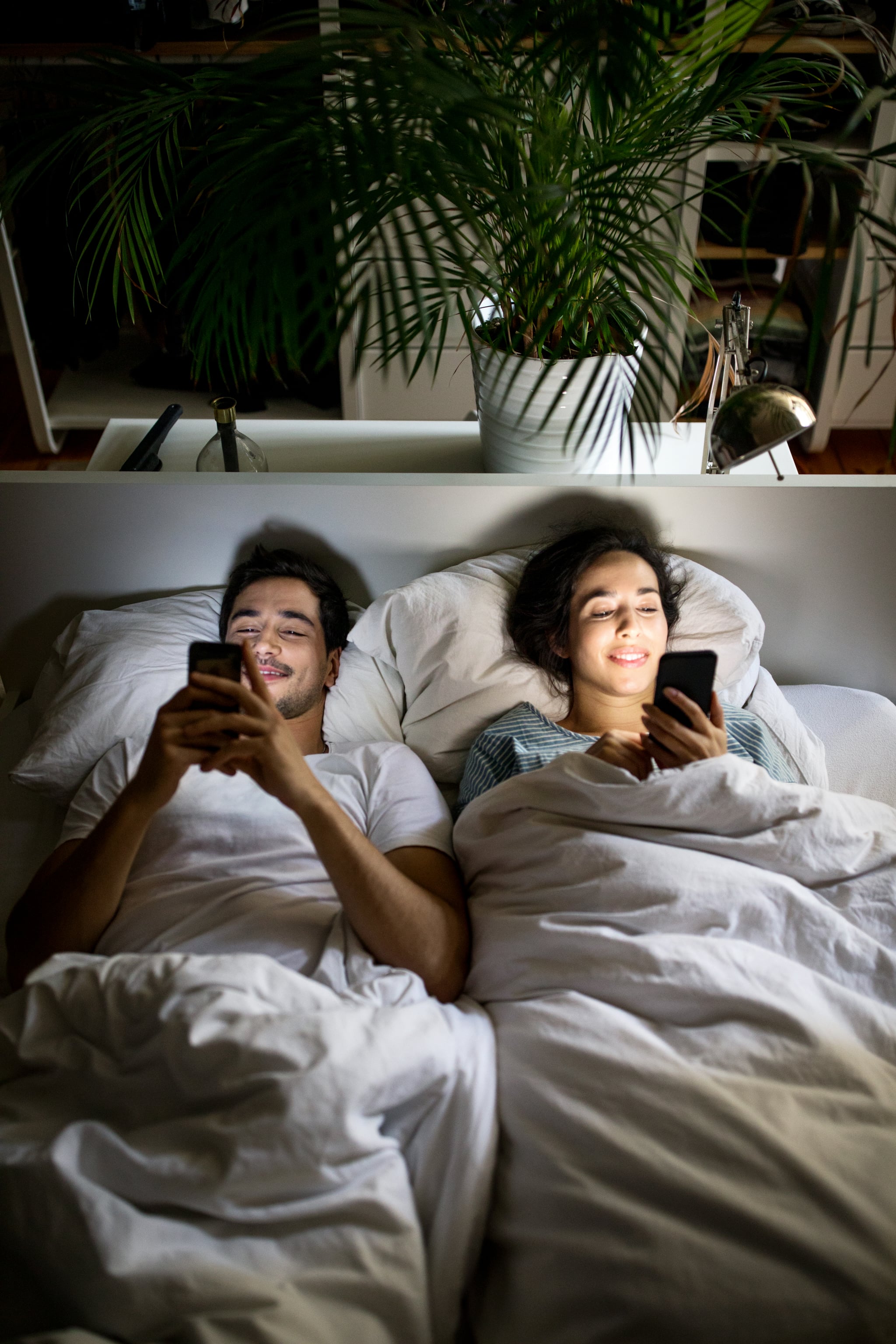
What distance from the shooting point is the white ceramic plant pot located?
1.44 metres

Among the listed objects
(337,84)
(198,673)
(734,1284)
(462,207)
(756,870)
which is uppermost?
(337,84)

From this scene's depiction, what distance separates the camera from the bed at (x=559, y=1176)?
77 cm

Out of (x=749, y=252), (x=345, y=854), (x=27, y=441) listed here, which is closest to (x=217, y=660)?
(x=345, y=854)

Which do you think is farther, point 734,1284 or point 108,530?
point 108,530

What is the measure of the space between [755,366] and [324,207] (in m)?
0.62

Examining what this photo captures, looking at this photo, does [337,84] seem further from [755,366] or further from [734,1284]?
[734,1284]

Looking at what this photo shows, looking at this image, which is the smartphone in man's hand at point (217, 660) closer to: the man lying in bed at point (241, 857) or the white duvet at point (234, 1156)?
the man lying in bed at point (241, 857)

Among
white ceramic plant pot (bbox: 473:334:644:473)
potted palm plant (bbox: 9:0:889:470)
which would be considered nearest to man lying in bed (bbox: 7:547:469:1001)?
potted palm plant (bbox: 9:0:889:470)

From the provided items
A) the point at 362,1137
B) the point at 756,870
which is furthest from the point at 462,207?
the point at 362,1137

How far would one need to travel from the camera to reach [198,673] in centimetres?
97

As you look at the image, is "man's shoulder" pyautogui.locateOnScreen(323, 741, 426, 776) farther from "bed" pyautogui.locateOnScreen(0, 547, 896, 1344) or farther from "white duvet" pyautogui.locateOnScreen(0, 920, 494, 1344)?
"white duvet" pyautogui.locateOnScreen(0, 920, 494, 1344)

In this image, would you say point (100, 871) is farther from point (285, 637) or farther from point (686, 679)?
point (686, 679)

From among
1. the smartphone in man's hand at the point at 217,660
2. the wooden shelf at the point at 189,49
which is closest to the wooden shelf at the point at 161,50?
the wooden shelf at the point at 189,49

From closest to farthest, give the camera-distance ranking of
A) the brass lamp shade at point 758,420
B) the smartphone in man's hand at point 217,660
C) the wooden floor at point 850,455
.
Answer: the smartphone in man's hand at point 217,660, the brass lamp shade at point 758,420, the wooden floor at point 850,455
